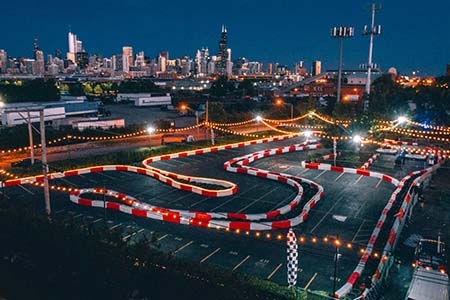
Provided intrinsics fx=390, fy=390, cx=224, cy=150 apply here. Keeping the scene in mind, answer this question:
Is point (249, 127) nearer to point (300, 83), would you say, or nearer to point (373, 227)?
point (373, 227)

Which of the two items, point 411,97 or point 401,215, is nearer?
point 401,215

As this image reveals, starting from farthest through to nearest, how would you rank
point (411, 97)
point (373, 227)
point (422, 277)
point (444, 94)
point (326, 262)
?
point (411, 97) → point (444, 94) → point (373, 227) → point (326, 262) → point (422, 277)

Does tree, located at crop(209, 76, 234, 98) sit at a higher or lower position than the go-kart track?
higher

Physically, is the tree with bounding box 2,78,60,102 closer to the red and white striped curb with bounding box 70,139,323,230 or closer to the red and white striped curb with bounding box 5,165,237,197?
the red and white striped curb with bounding box 5,165,237,197

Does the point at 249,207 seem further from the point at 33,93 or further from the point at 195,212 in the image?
the point at 33,93

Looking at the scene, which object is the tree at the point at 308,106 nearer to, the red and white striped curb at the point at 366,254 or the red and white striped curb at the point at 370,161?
the red and white striped curb at the point at 370,161

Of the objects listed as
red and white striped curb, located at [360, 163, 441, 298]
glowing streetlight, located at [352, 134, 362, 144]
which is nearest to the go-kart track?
red and white striped curb, located at [360, 163, 441, 298]

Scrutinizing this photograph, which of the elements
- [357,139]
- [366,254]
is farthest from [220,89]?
[366,254]

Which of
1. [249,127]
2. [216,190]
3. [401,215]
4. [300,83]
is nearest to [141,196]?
[216,190]
